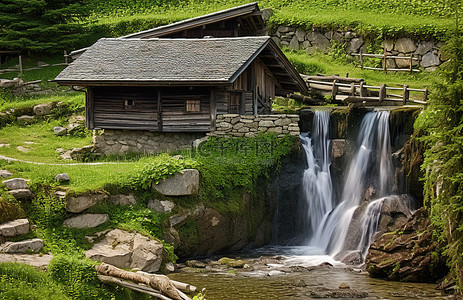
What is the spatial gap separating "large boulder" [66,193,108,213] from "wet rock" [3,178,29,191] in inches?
47.7

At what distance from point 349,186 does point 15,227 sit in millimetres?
12347

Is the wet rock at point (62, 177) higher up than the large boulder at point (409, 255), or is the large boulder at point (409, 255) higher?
the wet rock at point (62, 177)

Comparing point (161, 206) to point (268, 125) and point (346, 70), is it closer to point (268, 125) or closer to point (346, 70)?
point (268, 125)

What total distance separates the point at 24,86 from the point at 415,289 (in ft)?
77.3

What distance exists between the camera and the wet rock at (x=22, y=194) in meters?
18.6

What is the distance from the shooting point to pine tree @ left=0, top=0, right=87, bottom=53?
1516 inches

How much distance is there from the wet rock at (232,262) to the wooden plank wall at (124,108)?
731 centimetres

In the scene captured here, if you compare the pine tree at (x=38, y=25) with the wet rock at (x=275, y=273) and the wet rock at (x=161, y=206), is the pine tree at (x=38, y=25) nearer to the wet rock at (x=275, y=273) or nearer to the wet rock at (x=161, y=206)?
the wet rock at (x=161, y=206)

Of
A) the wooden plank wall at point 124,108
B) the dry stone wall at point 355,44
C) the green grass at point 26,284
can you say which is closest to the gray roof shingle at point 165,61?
the wooden plank wall at point 124,108

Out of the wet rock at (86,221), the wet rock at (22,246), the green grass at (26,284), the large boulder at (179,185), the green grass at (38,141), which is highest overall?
the green grass at (38,141)

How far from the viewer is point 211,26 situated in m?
33.8

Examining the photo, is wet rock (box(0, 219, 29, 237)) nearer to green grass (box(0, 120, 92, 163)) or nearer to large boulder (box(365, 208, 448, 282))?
green grass (box(0, 120, 92, 163))

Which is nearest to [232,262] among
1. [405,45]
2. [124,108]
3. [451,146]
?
[451,146]

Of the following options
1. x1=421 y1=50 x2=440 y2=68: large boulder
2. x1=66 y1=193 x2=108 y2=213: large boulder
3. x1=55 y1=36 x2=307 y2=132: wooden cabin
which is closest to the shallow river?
x1=66 y1=193 x2=108 y2=213: large boulder
